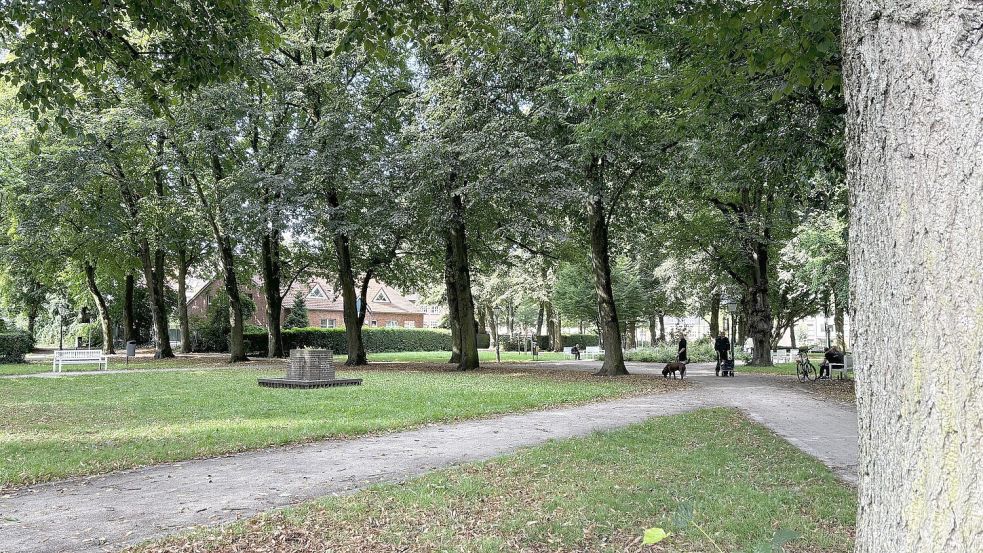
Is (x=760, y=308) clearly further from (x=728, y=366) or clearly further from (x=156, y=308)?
(x=156, y=308)

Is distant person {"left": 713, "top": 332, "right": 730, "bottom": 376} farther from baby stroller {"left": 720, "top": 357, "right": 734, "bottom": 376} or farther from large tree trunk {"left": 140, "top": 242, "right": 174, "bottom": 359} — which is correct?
large tree trunk {"left": 140, "top": 242, "right": 174, "bottom": 359}

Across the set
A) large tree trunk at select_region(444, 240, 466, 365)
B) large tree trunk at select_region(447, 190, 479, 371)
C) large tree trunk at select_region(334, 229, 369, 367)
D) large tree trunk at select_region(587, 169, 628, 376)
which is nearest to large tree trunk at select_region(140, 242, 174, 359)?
large tree trunk at select_region(334, 229, 369, 367)

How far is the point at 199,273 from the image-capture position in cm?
3953

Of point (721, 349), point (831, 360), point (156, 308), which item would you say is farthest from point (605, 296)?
point (156, 308)

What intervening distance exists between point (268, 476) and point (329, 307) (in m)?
54.9

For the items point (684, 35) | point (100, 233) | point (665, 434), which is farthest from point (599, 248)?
point (100, 233)

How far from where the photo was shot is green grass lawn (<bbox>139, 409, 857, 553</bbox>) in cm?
435

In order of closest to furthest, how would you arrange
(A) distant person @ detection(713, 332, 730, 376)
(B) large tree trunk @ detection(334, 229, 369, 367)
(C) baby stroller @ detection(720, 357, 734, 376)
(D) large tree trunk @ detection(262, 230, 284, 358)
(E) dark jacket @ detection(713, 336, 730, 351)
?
(C) baby stroller @ detection(720, 357, 734, 376), (A) distant person @ detection(713, 332, 730, 376), (E) dark jacket @ detection(713, 336, 730, 351), (B) large tree trunk @ detection(334, 229, 369, 367), (D) large tree trunk @ detection(262, 230, 284, 358)

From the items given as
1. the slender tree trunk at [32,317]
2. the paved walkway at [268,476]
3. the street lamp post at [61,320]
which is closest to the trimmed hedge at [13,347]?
the slender tree trunk at [32,317]

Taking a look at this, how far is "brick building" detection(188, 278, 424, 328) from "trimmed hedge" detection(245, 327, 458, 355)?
18.4ft

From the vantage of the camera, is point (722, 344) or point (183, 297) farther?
point (183, 297)

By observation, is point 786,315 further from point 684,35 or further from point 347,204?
point 684,35

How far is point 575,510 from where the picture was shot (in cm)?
500

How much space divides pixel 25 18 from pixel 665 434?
9428 mm
